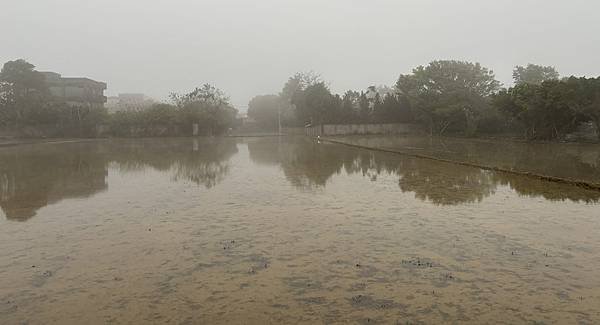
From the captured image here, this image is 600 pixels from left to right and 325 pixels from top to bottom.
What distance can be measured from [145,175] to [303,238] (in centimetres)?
1128

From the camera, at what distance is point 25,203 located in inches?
457

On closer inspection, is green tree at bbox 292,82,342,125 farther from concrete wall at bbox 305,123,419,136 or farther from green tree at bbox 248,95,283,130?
green tree at bbox 248,95,283,130

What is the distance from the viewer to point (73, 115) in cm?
5791

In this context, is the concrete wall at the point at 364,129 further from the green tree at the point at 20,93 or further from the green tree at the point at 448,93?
the green tree at the point at 20,93

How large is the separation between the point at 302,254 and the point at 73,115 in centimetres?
6006

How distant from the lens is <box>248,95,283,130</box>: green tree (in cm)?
8419

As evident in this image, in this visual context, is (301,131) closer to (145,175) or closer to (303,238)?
(145,175)

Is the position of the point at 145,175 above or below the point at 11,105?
below

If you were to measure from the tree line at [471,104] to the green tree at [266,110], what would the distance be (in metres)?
9.33

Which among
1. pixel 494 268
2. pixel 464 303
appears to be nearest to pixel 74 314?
pixel 464 303

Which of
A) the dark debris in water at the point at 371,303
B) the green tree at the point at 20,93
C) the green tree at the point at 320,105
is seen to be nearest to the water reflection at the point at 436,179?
the dark debris in water at the point at 371,303

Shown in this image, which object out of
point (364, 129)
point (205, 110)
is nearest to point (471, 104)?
point (364, 129)

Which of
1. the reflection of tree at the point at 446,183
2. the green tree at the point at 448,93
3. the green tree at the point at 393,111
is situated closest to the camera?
the reflection of tree at the point at 446,183

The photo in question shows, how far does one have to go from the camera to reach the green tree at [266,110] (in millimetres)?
84188
